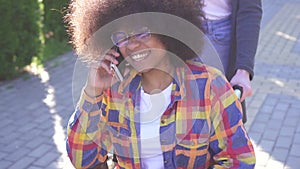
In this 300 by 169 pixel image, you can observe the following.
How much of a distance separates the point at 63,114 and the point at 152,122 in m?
3.46

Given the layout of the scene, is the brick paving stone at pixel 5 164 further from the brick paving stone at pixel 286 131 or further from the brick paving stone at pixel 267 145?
the brick paving stone at pixel 286 131

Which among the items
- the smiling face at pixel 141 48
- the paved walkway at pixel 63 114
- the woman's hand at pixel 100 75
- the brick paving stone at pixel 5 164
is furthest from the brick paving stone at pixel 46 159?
the smiling face at pixel 141 48

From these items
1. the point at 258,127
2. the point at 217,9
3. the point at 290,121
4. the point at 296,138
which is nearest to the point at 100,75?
the point at 217,9

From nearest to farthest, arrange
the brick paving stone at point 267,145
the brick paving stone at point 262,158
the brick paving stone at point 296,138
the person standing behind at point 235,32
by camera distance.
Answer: the person standing behind at point 235,32 → the brick paving stone at point 262,158 → the brick paving stone at point 267,145 → the brick paving stone at point 296,138

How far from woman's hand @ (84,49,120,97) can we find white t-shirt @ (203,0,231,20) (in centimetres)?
66

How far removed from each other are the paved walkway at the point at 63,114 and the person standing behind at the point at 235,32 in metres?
2.05

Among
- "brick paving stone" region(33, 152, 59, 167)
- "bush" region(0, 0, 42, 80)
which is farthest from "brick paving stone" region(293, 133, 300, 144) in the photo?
"bush" region(0, 0, 42, 80)

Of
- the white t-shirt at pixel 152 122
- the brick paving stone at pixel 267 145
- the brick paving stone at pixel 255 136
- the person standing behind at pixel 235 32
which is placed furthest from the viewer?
the brick paving stone at pixel 255 136

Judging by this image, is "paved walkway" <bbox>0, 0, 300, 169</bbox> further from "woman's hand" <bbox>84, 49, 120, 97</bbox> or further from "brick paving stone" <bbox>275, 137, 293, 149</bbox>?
"woman's hand" <bbox>84, 49, 120, 97</bbox>

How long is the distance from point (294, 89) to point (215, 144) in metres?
4.37

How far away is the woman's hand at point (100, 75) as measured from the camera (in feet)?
6.41

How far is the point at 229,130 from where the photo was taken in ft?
6.40

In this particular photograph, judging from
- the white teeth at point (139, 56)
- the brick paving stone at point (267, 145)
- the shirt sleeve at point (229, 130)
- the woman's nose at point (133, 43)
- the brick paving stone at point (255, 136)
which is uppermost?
the woman's nose at point (133, 43)

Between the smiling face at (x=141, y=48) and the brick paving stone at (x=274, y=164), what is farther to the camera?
the brick paving stone at (x=274, y=164)
